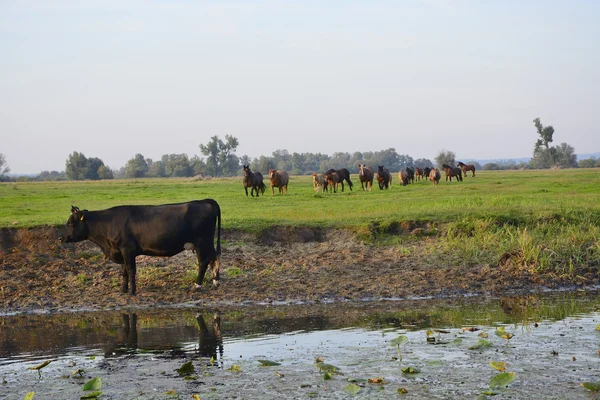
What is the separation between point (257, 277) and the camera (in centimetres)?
1396

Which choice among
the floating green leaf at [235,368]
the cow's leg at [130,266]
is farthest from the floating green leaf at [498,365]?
the cow's leg at [130,266]

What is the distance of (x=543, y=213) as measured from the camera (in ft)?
57.8

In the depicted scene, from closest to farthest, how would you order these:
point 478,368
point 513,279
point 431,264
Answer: point 478,368 → point 513,279 → point 431,264

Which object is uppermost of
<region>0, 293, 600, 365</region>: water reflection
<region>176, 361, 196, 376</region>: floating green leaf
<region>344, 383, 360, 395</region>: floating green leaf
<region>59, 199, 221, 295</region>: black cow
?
<region>59, 199, 221, 295</region>: black cow

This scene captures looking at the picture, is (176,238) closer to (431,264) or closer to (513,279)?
(431,264)

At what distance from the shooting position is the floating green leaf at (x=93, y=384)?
23.8ft

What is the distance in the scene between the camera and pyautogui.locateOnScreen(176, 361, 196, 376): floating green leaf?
796 centimetres

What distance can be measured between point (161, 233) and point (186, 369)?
5347 millimetres

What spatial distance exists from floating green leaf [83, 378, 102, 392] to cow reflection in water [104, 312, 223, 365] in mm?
1493

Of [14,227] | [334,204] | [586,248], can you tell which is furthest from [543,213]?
[14,227]

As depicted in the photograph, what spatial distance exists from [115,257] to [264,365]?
6055 millimetres

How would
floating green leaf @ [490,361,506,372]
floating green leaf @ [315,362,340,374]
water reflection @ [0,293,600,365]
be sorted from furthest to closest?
1. water reflection @ [0,293,600,365]
2. floating green leaf @ [315,362,340,374]
3. floating green leaf @ [490,361,506,372]

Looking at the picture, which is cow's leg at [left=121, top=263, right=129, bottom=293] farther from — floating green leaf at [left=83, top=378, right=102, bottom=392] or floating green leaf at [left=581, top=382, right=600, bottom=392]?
floating green leaf at [left=581, top=382, right=600, bottom=392]

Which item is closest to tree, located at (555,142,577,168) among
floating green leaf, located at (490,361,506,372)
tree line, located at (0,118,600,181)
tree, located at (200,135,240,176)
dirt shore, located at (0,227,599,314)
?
tree line, located at (0,118,600,181)
